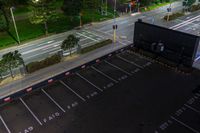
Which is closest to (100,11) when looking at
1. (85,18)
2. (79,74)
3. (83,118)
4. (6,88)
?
(85,18)

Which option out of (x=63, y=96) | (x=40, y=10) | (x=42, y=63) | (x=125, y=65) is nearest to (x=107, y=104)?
(x=63, y=96)

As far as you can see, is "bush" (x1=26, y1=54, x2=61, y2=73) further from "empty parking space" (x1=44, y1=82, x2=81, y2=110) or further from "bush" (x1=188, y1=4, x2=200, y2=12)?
"bush" (x1=188, y1=4, x2=200, y2=12)

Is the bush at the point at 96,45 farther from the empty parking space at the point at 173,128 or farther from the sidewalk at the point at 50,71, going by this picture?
the empty parking space at the point at 173,128

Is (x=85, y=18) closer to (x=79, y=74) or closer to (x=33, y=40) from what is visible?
(x=33, y=40)

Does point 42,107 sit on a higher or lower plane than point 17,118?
higher

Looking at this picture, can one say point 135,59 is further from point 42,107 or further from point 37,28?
point 37,28

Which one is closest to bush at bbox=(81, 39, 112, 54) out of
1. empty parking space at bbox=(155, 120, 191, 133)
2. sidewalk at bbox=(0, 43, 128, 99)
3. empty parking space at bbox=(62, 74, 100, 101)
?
sidewalk at bbox=(0, 43, 128, 99)
